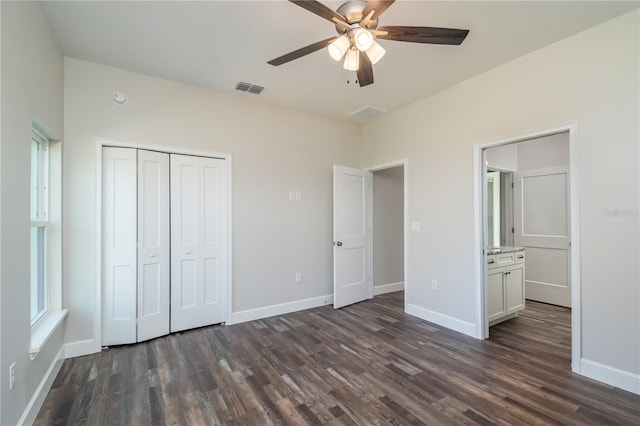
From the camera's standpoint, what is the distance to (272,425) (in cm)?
188

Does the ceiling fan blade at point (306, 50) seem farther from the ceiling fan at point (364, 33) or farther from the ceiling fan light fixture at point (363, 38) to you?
the ceiling fan light fixture at point (363, 38)

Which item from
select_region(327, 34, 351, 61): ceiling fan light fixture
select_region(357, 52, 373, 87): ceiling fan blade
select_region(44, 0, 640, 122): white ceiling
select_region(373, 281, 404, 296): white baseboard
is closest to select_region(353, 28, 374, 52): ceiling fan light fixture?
select_region(327, 34, 351, 61): ceiling fan light fixture

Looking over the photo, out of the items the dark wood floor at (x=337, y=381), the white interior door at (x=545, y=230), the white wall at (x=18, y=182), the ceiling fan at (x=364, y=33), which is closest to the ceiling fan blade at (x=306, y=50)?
the ceiling fan at (x=364, y=33)

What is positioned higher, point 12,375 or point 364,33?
point 364,33

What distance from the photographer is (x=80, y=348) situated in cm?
285

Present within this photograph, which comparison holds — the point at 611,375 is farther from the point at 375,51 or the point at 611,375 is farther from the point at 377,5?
the point at 377,5

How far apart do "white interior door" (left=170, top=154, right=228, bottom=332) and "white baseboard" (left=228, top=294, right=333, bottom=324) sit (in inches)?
8.2

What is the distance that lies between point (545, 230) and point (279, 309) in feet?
13.8

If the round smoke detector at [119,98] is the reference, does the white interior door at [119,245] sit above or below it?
below

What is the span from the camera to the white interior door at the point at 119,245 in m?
2.99

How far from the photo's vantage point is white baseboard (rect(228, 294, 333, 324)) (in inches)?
146

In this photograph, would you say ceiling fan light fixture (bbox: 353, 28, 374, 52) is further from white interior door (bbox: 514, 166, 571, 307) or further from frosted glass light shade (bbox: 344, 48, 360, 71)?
white interior door (bbox: 514, 166, 571, 307)

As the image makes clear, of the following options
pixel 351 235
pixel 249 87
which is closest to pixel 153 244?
pixel 249 87

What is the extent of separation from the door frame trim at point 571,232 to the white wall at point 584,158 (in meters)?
0.04
